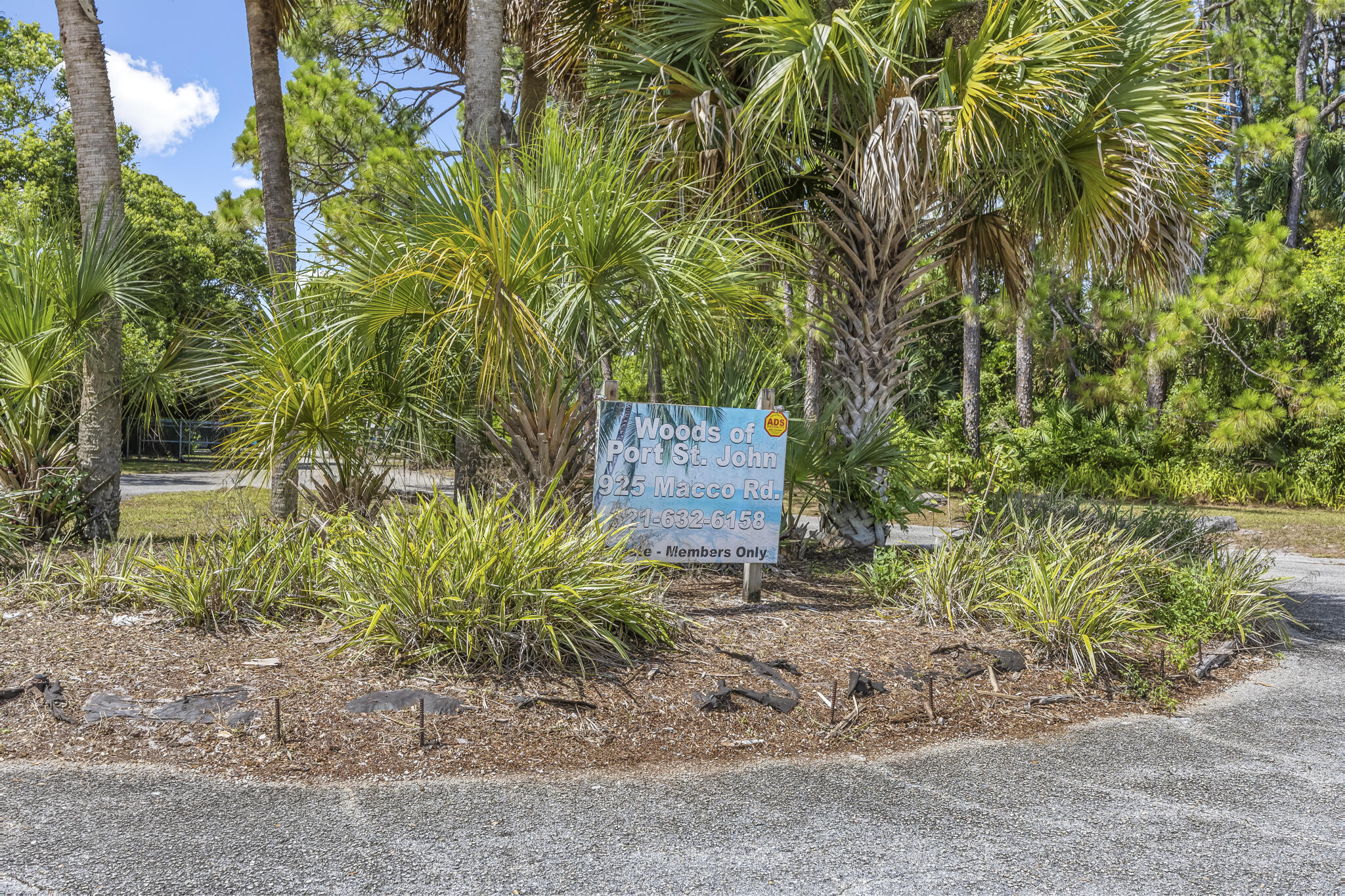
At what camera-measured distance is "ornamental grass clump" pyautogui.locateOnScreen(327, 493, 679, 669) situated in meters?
4.25

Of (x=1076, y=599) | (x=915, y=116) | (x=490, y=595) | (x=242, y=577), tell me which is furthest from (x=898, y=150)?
(x=242, y=577)

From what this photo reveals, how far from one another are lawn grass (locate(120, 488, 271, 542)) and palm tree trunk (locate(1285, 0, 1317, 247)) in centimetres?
1998

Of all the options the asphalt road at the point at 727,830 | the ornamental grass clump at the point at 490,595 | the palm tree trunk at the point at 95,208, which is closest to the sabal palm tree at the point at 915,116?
the ornamental grass clump at the point at 490,595

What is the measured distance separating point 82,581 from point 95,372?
269 cm

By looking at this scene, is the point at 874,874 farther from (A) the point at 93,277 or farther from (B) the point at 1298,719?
(A) the point at 93,277

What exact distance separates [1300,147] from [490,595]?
2131 centimetres

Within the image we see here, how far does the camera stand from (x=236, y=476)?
18.7 ft

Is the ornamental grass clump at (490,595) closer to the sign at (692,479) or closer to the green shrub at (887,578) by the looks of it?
the sign at (692,479)

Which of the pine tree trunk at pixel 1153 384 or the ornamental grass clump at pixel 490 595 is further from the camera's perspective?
the pine tree trunk at pixel 1153 384

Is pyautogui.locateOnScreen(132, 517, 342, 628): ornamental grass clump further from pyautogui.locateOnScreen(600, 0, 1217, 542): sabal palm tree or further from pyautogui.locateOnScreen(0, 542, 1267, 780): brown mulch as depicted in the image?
pyautogui.locateOnScreen(600, 0, 1217, 542): sabal palm tree

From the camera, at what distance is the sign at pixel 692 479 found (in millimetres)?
5457

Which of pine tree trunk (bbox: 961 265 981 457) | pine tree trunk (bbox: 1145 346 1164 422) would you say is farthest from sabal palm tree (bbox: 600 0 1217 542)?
pine tree trunk (bbox: 1145 346 1164 422)

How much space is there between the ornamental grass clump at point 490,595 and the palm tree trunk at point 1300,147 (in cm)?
1926

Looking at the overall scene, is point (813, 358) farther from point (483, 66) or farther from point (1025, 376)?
point (483, 66)
